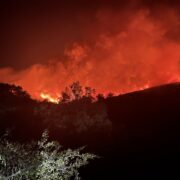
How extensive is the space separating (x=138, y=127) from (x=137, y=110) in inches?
239

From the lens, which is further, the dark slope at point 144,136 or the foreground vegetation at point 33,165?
the dark slope at point 144,136

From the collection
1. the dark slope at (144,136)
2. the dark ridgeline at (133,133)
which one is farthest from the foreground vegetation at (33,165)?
the dark slope at (144,136)

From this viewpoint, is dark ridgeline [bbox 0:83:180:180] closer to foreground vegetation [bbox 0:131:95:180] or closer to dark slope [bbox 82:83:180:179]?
dark slope [bbox 82:83:180:179]

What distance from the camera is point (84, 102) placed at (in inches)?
2451

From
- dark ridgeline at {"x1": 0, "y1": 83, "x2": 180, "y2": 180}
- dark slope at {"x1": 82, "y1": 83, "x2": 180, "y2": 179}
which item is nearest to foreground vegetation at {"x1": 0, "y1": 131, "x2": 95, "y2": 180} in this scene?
dark ridgeline at {"x1": 0, "y1": 83, "x2": 180, "y2": 180}

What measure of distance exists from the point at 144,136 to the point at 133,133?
1.85 metres

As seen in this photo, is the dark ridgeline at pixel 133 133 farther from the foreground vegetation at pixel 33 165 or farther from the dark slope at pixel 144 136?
the foreground vegetation at pixel 33 165

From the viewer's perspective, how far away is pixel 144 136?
4947 centimetres

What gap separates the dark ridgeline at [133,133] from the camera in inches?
1656

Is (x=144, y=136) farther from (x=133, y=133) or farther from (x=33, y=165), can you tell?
(x=33, y=165)

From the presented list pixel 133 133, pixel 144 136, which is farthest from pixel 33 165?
pixel 133 133

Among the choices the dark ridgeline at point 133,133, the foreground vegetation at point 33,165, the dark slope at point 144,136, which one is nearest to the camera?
the foreground vegetation at point 33,165

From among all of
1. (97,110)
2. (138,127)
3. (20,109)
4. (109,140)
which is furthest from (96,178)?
(20,109)

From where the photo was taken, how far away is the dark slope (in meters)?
41.9
